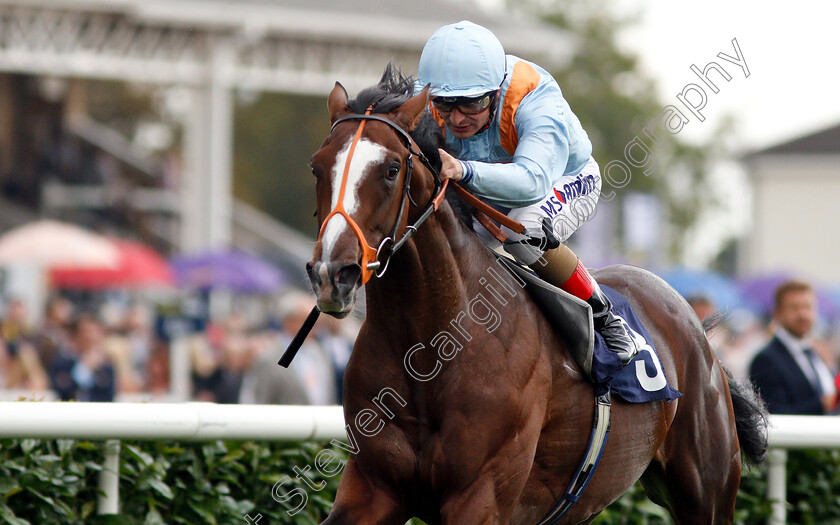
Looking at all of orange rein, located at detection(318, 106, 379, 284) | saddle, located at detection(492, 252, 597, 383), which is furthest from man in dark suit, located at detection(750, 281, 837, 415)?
orange rein, located at detection(318, 106, 379, 284)

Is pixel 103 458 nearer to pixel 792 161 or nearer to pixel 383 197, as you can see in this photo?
pixel 383 197

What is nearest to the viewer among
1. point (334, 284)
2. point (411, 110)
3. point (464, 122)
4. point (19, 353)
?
point (334, 284)

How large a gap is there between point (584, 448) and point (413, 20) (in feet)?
58.3

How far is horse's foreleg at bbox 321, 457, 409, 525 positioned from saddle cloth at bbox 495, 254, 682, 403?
798 mm

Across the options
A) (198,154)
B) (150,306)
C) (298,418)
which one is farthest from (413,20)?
(298,418)

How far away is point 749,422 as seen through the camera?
4938mm

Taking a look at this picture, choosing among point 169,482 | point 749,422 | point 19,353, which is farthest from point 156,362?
point 749,422

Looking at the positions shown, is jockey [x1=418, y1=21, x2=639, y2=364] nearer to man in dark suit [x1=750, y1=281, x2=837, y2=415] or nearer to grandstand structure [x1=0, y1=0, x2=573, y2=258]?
man in dark suit [x1=750, y1=281, x2=837, y2=415]

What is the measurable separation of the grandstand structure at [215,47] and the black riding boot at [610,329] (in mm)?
14610

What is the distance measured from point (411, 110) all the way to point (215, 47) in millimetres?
15361

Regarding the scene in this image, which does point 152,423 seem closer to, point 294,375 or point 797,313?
point 294,375

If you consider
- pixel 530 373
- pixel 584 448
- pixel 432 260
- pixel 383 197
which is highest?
pixel 383 197

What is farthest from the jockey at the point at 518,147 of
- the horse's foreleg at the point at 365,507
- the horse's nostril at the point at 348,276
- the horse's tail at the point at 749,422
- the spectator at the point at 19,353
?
the spectator at the point at 19,353

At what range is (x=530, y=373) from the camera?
11.6ft
